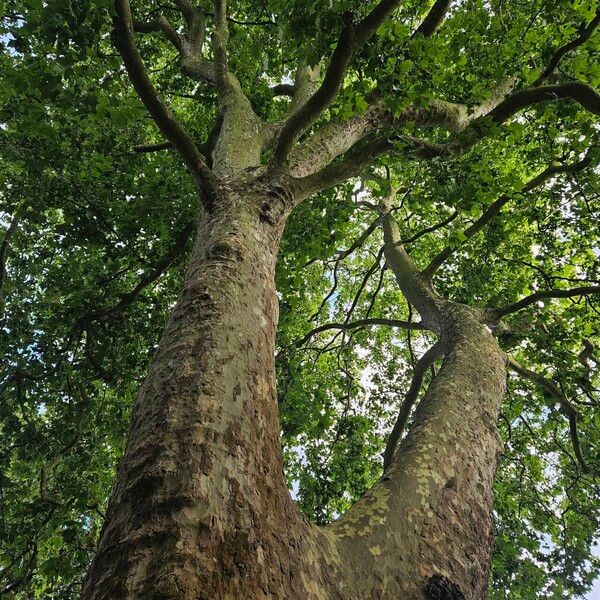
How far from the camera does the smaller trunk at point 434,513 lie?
167cm

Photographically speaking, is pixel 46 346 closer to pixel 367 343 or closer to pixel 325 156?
pixel 325 156

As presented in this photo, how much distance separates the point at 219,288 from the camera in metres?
2.21

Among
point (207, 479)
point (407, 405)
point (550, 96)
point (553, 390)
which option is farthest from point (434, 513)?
point (553, 390)

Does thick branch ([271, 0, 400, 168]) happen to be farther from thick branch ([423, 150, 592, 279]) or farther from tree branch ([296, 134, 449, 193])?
thick branch ([423, 150, 592, 279])

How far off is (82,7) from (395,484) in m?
3.46

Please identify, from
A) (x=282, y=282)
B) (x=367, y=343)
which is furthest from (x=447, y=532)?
(x=367, y=343)

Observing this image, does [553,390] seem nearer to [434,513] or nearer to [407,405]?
[407,405]

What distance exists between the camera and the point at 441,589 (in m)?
1.68

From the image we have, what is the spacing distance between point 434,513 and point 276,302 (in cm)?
129

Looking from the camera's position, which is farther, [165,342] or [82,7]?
[82,7]

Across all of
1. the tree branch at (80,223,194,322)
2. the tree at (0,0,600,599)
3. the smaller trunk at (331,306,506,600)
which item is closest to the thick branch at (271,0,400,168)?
the tree at (0,0,600,599)

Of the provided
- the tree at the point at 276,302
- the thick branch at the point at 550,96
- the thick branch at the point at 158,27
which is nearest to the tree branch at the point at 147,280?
the tree at the point at 276,302

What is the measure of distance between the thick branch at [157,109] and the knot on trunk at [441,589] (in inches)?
95.1

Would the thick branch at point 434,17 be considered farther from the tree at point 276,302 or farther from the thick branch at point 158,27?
the thick branch at point 158,27
